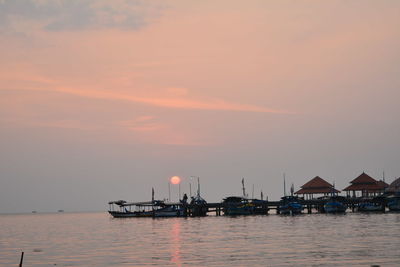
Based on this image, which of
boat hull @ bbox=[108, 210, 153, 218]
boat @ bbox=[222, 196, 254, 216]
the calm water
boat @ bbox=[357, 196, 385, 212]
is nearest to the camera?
the calm water

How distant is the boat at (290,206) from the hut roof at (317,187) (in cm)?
382

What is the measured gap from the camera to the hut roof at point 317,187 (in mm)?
149250

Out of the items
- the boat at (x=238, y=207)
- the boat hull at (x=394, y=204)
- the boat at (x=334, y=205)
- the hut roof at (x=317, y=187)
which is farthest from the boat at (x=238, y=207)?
the boat hull at (x=394, y=204)

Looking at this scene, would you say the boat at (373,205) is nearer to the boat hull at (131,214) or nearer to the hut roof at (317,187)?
the hut roof at (317,187)

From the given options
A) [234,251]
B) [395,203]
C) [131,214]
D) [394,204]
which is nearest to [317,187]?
[394,204]

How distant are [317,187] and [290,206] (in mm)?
9131

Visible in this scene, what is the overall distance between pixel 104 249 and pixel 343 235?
1086 inches

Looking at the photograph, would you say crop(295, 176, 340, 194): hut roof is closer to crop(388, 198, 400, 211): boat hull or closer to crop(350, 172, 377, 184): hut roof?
crop(350, 172, 377, 184): hut roof

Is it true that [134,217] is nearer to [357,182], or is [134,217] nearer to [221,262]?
[357,182]

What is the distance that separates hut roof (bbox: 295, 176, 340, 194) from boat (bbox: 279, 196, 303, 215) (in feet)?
12.5

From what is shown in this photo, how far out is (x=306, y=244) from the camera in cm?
6169

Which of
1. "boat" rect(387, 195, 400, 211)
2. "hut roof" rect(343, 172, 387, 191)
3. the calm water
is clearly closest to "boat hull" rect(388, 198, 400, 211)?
"boat" rect(387, 195, 400, 211)

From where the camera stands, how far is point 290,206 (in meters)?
146

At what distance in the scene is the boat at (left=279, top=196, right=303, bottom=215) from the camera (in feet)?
478
